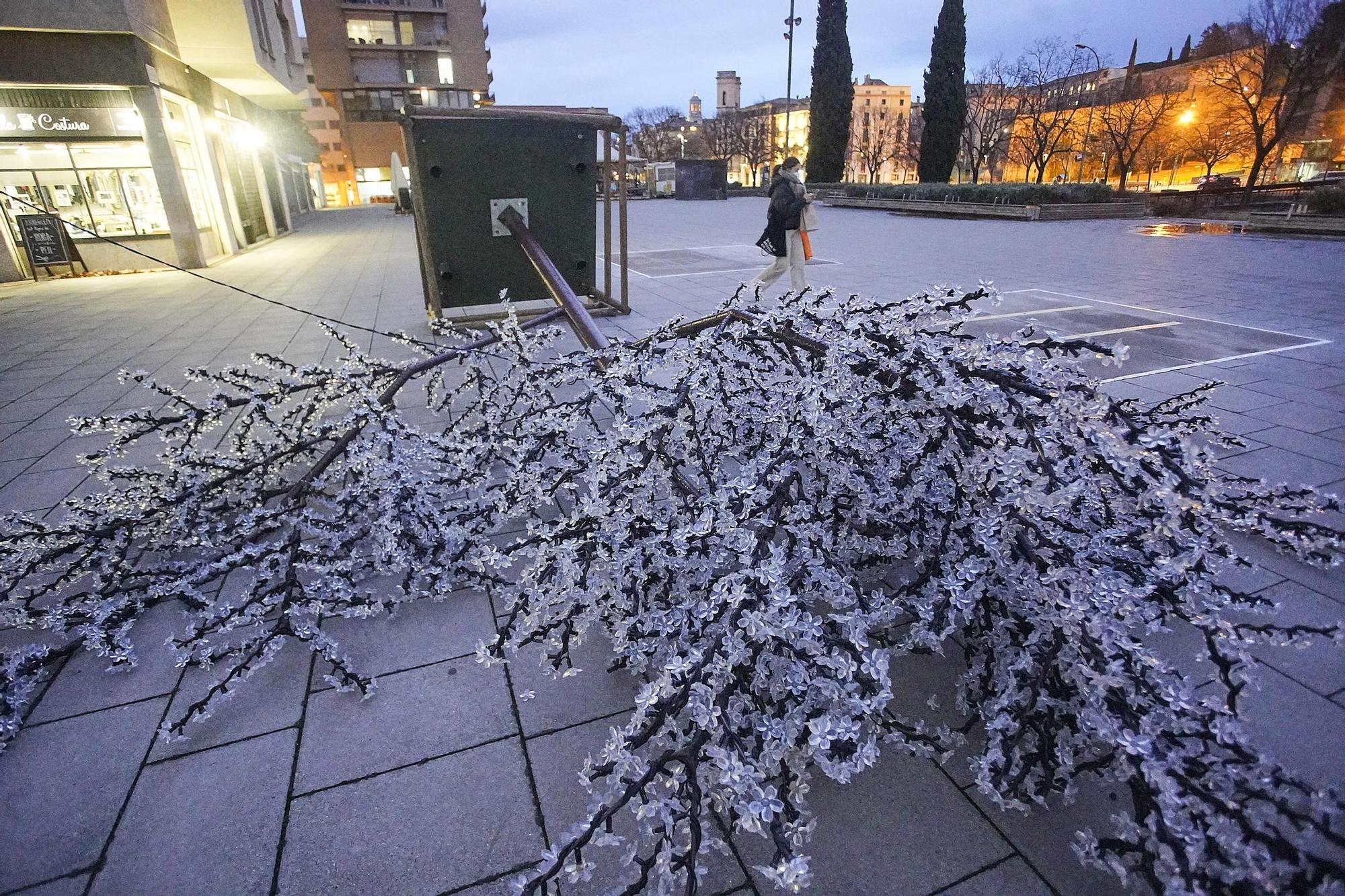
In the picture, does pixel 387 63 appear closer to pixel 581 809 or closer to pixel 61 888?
pixel 61 888

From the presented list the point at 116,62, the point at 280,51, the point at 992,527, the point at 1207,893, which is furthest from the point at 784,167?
the point at 280,51

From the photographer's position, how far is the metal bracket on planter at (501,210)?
244 inches

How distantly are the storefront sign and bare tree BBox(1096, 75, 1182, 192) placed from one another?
4501cm

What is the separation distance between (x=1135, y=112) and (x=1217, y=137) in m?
13.3

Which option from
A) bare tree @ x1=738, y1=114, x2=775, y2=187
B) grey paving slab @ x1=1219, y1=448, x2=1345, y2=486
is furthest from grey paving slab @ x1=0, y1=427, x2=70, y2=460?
bare tree @ x1=738, y1=114, x2=775, y2=187

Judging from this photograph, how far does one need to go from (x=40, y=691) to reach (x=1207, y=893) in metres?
3.36

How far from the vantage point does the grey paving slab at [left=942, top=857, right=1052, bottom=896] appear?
159 centimetres

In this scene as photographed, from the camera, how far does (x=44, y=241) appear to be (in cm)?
1261

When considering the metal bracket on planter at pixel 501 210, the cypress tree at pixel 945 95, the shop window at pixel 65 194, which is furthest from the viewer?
the cypress tree at pixel 945 95

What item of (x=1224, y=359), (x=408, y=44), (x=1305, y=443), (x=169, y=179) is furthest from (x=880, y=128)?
(x=1305, y=443)

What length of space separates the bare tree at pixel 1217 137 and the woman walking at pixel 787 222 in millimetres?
44803

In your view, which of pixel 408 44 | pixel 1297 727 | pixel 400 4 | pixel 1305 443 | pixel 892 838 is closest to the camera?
pixel 892 838

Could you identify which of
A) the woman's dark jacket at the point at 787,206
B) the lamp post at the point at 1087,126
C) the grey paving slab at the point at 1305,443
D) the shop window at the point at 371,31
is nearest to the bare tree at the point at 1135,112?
the lamp post at the point at 1087,126

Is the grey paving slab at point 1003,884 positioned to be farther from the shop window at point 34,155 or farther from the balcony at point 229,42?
the balcony at point 229,42
